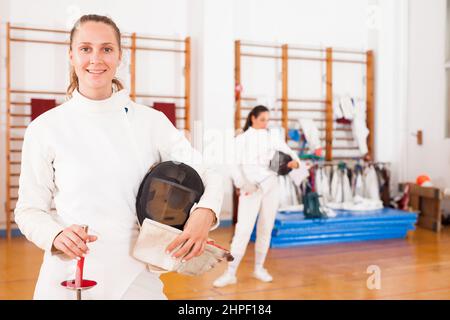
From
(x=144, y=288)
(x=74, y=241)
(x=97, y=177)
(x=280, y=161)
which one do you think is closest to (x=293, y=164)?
(x=280, y=161)

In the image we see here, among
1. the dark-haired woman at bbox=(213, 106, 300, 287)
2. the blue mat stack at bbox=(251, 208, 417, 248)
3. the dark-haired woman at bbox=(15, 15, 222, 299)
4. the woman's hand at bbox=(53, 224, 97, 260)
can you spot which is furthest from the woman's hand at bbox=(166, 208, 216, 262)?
the blue mat stack at bbox=(251, 208, 417, 248)

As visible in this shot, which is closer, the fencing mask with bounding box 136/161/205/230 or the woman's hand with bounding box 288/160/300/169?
the fencing mask with bounding box 136/161/205/230

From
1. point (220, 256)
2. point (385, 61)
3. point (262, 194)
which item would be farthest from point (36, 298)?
point (385, 61)

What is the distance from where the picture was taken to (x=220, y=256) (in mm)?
1175

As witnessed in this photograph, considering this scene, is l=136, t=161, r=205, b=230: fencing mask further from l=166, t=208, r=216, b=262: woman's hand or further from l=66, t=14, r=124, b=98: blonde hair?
l=66, t=14, r=124, b=98: blonde hair

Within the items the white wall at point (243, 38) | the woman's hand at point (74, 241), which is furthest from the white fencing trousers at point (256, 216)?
the woman's hand at point (74, 241)

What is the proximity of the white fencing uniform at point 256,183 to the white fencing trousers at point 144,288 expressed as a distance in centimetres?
266

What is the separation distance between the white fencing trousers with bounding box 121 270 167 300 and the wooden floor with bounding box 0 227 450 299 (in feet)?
7.49

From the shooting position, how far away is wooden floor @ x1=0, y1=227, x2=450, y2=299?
3.68 meters

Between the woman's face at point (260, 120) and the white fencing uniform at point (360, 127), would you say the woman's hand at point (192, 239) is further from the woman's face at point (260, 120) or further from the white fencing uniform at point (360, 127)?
the white fencing uniform at point (360, 127)

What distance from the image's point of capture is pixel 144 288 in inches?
51.5

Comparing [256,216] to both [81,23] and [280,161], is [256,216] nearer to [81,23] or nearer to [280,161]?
→ [280,161]

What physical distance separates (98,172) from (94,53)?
26 centimetres
